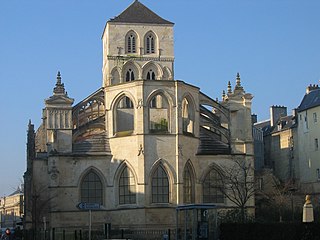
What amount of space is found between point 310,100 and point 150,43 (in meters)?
17.5

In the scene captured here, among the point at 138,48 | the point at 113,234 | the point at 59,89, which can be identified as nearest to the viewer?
the point at 113,234

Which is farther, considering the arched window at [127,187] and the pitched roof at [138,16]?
the pitched roof at [138,16]

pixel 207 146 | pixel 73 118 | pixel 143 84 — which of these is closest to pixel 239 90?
pixel 207 146

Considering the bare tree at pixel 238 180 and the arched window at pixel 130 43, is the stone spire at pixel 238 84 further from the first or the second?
the arched window at pixel 130 43

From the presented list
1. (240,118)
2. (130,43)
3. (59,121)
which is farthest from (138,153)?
(130,43)

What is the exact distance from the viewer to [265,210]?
6012 centimetres

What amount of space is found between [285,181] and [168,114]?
23.6m

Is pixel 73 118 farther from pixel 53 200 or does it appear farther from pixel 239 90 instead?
pixel 239 90

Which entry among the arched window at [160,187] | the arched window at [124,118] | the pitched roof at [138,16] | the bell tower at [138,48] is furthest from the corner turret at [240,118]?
the pitched roof at [138,16]

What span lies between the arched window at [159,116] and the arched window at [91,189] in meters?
5.87

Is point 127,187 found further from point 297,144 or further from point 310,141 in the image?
point 297,144

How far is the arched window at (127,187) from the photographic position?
51688 millimetres

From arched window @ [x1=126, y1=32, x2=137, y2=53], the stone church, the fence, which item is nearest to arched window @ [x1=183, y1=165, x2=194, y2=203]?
the stone church

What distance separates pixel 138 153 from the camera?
51.2 meters
